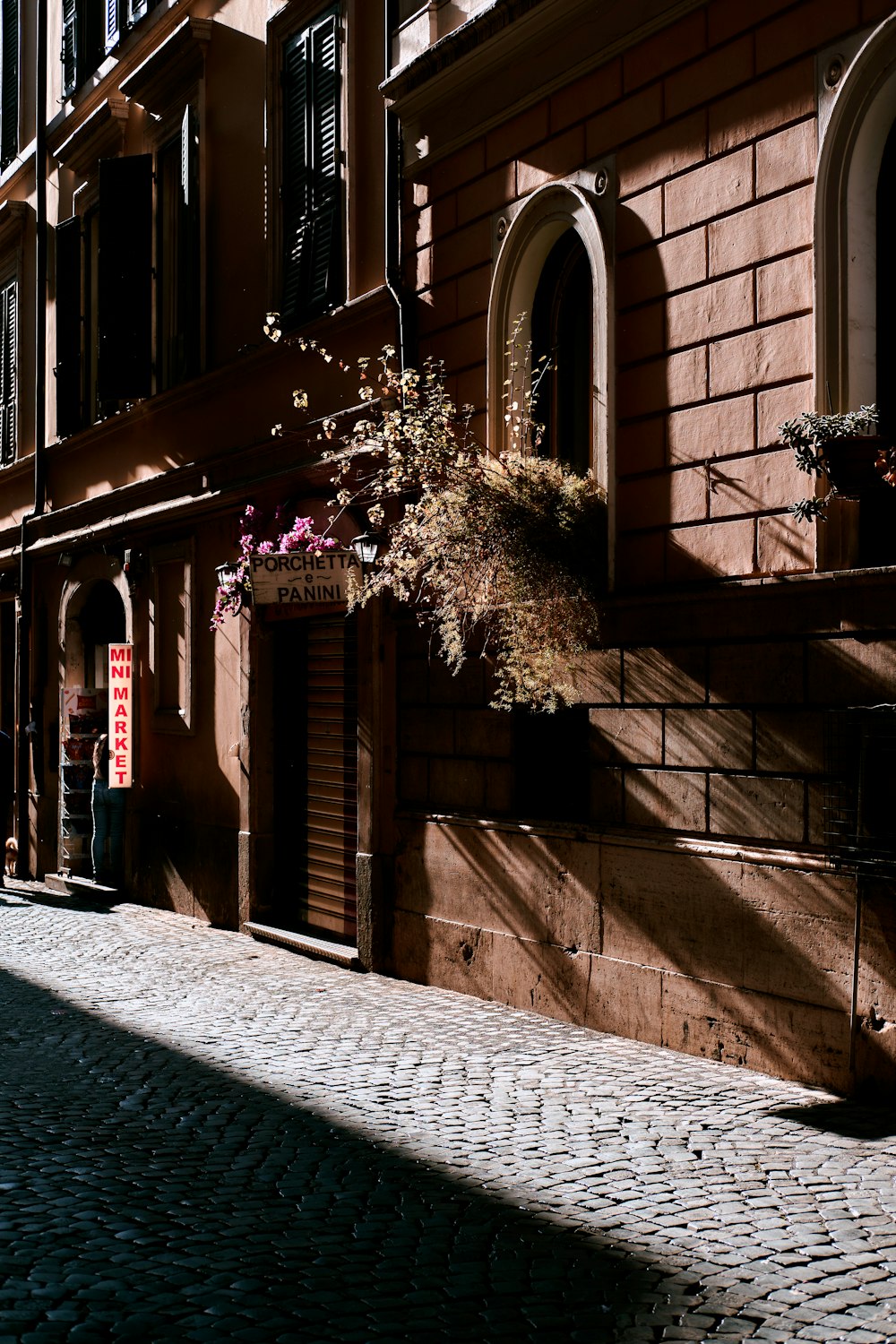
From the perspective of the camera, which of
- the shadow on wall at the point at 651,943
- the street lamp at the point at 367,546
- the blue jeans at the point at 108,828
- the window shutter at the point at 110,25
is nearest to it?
the shadow on wall at the point at 651,943

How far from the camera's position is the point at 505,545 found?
8469 millimetres

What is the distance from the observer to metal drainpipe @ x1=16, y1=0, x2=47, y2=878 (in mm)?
17531

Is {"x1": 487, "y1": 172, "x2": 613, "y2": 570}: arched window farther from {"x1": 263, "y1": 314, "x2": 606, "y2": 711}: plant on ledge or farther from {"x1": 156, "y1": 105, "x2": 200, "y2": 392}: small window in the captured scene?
{"x1": 156, "y1": 105, "x2": 200, "y2": 392}: small window

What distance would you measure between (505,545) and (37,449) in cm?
1032

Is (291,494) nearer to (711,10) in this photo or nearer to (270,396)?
(270,396)

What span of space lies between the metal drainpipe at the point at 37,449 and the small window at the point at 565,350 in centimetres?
939

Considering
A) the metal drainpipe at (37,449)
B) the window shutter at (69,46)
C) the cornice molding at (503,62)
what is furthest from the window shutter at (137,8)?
the cornice molding at (503,62)

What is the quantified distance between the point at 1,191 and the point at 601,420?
1306cm

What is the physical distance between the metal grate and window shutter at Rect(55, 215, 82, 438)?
11415 millimetres

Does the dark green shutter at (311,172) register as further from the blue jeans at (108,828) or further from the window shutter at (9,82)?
the window shutter at (9,82)

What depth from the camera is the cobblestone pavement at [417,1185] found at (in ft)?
14.3

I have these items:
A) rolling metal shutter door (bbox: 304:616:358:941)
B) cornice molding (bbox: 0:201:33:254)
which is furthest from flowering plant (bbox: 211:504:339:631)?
cornice molding (bbox: 0:201:33:254)

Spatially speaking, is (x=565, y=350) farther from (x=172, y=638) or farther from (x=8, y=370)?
(x=8, y=370)

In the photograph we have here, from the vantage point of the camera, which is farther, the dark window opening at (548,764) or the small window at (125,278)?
the small window at (125,278)
